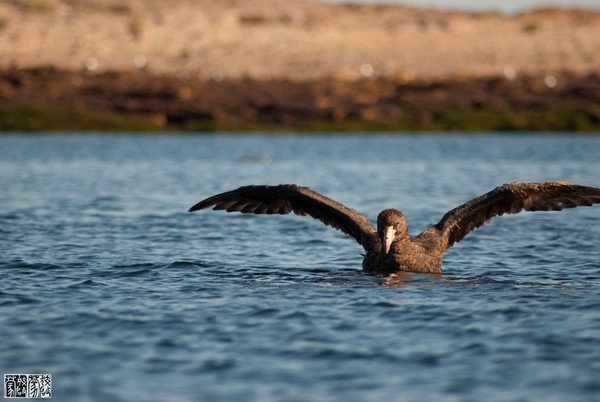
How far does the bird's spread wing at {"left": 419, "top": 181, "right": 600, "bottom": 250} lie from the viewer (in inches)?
621

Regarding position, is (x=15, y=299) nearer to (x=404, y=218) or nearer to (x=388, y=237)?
(x=388, y=237)

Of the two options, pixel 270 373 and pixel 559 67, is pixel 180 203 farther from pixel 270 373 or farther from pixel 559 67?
pixel 559 67

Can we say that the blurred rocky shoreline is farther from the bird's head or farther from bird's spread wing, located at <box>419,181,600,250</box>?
the bird's head

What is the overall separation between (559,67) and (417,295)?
263ft

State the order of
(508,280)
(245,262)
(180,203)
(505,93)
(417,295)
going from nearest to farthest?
1. (417,295)
2. (508,280)
3. (245,262)
4. (180,203)
5. (505,93)

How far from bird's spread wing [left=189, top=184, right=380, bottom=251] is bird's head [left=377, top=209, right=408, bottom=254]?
21.1 inches

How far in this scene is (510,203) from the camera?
16.2 meters

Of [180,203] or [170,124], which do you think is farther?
[170,124]

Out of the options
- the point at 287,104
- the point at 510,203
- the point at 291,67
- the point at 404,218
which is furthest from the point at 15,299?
the point at 291,67

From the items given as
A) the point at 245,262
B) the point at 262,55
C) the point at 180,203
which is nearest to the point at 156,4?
the point at 262,55

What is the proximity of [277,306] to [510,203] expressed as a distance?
15.4 ft

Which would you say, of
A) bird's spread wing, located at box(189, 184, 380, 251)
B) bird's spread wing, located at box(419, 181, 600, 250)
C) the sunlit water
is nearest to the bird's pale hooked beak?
the sunlit water

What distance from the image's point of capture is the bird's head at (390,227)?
1530 centimetres

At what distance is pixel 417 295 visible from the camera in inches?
551
